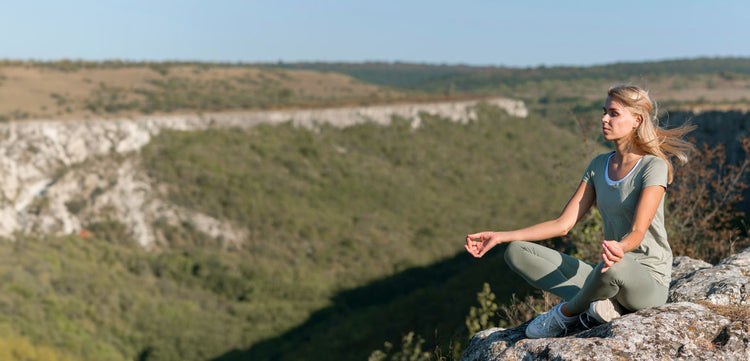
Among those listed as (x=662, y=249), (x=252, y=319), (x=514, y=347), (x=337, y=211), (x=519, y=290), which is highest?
(x=662, y=249)

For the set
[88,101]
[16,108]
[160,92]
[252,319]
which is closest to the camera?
[252,319]

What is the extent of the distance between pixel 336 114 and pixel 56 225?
68.6ft

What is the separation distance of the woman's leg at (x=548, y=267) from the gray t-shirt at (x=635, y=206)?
0.37 meters

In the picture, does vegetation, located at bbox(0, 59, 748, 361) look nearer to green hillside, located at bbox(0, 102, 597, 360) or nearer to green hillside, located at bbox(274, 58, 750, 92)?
green hillside, located at bbox(0, 102, 597, 360)

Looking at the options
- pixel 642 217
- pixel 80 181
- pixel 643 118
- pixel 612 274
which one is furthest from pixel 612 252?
pixel 80 181

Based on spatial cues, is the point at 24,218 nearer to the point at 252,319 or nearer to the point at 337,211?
the point at 252,319

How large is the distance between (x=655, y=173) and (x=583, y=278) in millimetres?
956

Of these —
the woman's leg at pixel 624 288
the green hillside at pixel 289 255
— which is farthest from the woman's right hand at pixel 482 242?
the green hillside at pixel 289 255

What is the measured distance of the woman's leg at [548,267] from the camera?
4281mm

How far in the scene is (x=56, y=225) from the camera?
27.2 metres

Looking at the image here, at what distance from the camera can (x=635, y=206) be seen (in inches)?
153

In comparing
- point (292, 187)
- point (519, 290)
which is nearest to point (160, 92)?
point (292, 187)

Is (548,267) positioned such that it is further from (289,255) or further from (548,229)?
(289,255)

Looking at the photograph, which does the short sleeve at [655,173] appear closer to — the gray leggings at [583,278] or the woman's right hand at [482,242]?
the gray leggings at [583,278]
